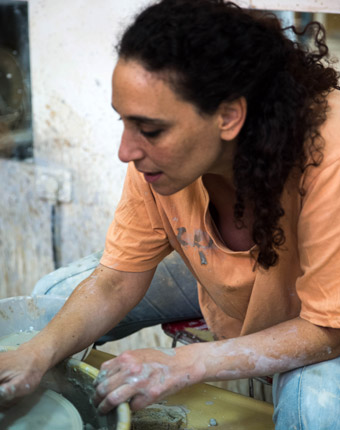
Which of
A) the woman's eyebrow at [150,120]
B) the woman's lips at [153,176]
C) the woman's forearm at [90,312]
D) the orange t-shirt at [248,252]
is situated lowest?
the woman's forearm at [90,312]

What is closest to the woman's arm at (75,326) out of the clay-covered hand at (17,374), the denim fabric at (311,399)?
the clay-covered hand at (17,374)

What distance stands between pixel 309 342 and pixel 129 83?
0.62 m

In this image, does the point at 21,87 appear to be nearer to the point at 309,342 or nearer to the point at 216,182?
the point at 216,182

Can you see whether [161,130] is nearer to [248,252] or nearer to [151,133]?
[151,133]

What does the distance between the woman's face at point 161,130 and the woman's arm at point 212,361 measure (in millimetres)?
341

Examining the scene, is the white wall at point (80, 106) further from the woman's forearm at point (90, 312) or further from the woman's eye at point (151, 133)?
the woman's eye at point (151, 133)

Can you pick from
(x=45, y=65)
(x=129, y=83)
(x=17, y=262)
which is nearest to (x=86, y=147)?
(x=45, y=65)

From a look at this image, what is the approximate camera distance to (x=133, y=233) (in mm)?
1418

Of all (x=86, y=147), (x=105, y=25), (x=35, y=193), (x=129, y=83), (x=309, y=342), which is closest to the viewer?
(x=129, y=83)

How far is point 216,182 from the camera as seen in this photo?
1.29 meters

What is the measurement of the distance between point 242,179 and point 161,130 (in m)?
0.19

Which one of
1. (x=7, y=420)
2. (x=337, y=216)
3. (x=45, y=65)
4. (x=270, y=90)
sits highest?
(x=45, y=65)

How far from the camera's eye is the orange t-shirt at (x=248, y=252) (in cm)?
112

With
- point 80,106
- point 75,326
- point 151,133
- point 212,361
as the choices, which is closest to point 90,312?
point 75,326
